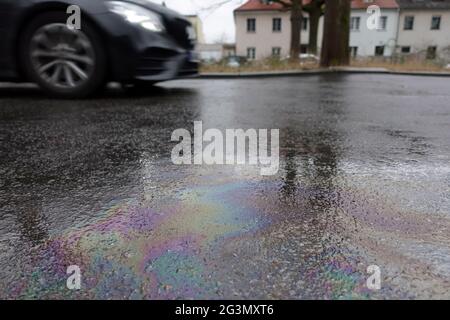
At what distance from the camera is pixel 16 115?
3498mm

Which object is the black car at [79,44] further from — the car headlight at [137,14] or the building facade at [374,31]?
the building facade at [374,31]

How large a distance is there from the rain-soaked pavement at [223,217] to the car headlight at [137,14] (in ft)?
5.72

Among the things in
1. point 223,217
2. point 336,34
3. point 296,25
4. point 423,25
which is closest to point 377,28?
point 423,25

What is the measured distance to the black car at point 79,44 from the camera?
406 centimetres

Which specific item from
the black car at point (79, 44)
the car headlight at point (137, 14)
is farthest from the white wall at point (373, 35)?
the black car at point (79, 44)

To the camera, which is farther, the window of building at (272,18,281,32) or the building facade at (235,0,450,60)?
the window of building at (272,18,281,32)

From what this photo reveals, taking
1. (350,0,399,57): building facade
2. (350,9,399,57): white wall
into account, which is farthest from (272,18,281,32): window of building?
(350,9,399,57): white wall

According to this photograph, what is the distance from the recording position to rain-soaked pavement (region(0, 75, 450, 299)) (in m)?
1.06

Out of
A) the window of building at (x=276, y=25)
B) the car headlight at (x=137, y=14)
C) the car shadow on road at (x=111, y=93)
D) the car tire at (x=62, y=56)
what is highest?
the window of building at (x=276, y=25)

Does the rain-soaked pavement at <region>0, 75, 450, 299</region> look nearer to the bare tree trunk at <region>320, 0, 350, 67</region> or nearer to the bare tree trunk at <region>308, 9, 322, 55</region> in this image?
the bare tree trunk at <region>320, 0, 350, 67</region>

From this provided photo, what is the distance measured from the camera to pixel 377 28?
42.5 meters

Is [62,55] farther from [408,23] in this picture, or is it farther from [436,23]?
[436,23]
